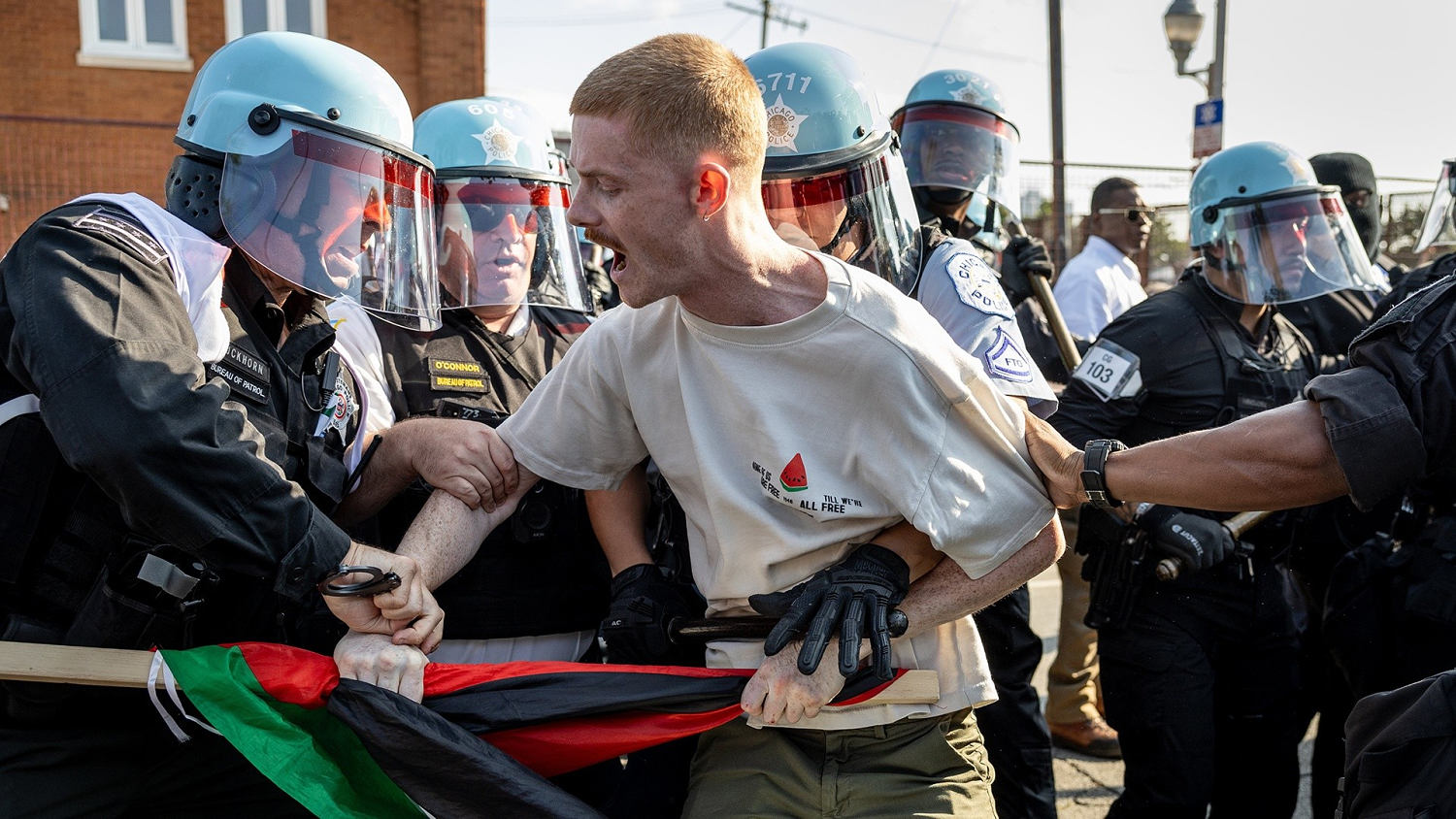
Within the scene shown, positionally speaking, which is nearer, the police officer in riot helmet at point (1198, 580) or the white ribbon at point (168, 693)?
the white ribbon at point (168, 693)

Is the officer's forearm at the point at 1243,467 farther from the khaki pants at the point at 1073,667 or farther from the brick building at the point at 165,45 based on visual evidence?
the brick building at the point at 165,45

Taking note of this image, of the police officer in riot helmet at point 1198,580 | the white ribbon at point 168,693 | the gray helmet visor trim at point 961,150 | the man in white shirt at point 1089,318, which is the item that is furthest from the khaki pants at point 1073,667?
the white ribbon at point 168,693

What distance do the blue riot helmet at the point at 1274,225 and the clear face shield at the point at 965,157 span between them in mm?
676

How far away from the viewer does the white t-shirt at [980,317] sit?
2.75m

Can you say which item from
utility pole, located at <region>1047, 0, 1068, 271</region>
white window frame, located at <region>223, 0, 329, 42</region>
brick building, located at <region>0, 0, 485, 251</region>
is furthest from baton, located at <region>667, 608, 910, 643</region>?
white window frame, located at <region>223, 0, 329, 42</region>

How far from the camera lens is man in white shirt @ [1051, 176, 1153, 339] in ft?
19.9

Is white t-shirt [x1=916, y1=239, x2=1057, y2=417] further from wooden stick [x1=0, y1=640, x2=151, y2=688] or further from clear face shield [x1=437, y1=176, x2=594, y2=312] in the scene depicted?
wooden stick [x1=0, y1=640, x2=151, y2=688]

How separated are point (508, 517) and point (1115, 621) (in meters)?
1.86

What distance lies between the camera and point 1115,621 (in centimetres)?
356

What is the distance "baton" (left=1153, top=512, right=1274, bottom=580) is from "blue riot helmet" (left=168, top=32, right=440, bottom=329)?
7.11ft

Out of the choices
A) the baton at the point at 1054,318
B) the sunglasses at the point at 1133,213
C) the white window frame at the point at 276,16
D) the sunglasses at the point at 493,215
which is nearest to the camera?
the sunglasses at the point at 493,215

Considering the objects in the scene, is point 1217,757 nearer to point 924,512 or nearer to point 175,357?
point 924,512

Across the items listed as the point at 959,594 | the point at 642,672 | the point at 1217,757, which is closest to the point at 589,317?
the point at 642,672

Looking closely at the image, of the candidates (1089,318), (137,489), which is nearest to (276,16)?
(1089,318)
